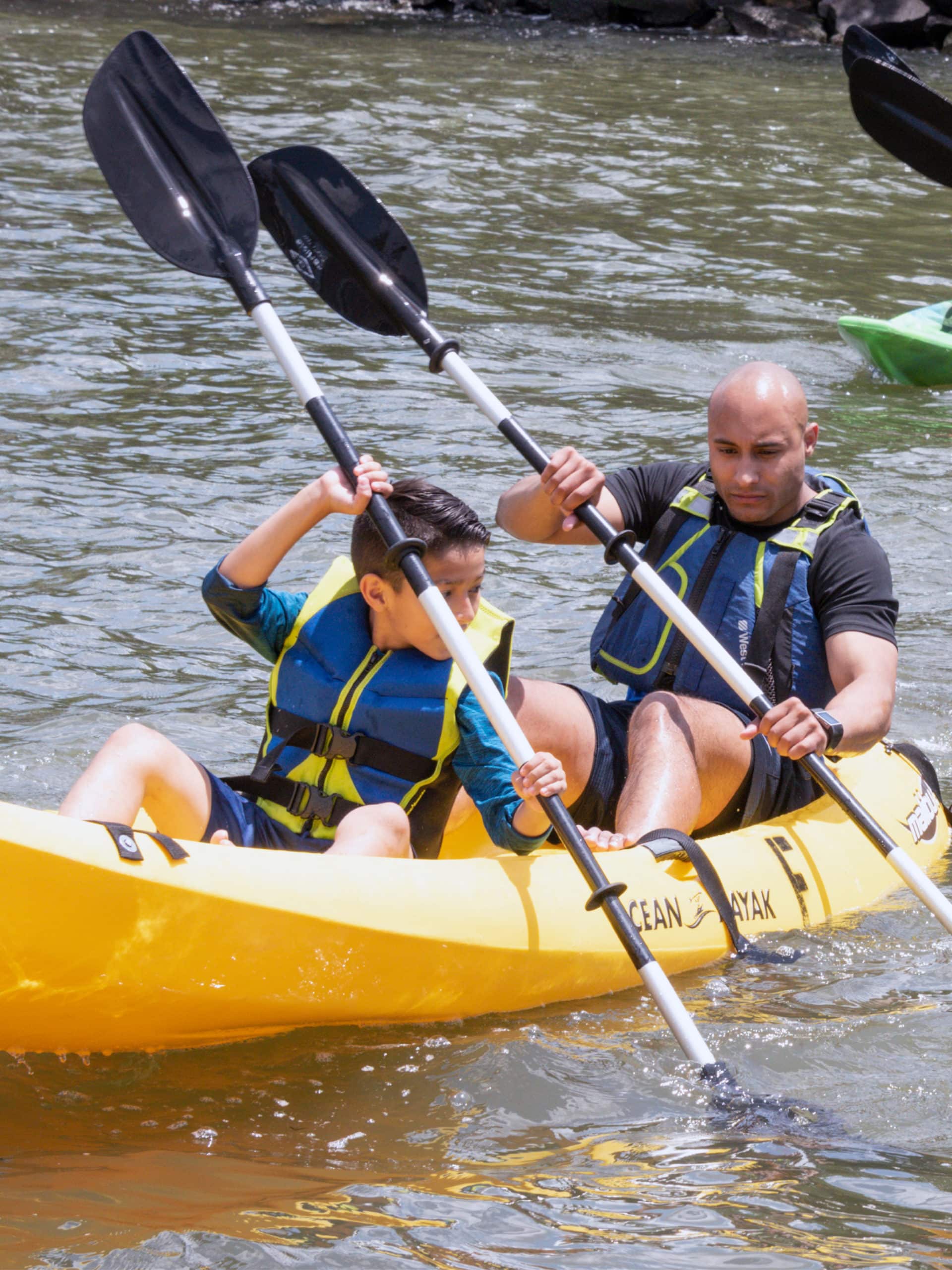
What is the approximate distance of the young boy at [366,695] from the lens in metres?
2.93

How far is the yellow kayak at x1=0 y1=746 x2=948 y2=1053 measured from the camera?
92.8 inches

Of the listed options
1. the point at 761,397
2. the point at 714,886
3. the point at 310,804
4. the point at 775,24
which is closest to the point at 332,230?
the point at 761,397

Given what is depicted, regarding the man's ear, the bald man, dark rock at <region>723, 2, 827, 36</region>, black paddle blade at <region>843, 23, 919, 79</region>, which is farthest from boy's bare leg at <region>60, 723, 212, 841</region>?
dark rock at <region>723, 2, 827, 36</region>

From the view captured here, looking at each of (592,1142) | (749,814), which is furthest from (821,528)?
(592,1142)

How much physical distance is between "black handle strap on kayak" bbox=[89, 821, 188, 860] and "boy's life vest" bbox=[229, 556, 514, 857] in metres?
0.55

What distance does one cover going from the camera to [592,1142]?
2.48 metres

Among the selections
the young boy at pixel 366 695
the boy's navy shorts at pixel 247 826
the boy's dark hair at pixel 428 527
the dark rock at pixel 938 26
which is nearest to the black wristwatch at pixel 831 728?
the young boy at pixel 366 695

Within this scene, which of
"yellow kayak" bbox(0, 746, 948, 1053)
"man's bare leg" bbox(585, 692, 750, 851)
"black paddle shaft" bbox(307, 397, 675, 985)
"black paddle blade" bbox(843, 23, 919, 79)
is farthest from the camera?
"black paddle blade" bbox(843, 23, 919, 79)

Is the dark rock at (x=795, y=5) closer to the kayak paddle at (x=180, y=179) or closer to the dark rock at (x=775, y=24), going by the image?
the dark rock at (x=775, y=24)

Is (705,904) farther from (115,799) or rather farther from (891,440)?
(891,440)

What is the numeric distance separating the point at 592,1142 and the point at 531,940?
0.46m

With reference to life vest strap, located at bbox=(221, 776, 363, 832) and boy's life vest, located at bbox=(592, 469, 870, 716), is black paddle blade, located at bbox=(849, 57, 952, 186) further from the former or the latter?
life vest strap, located at bbox=(221, 776, 363, 832)

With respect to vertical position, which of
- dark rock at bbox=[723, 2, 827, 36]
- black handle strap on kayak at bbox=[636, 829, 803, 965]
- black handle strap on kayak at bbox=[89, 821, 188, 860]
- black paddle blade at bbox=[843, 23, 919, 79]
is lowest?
black handle strap on kayak at bbox=[636, 829, 803, 965]

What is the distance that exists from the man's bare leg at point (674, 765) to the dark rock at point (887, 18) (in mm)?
16663
